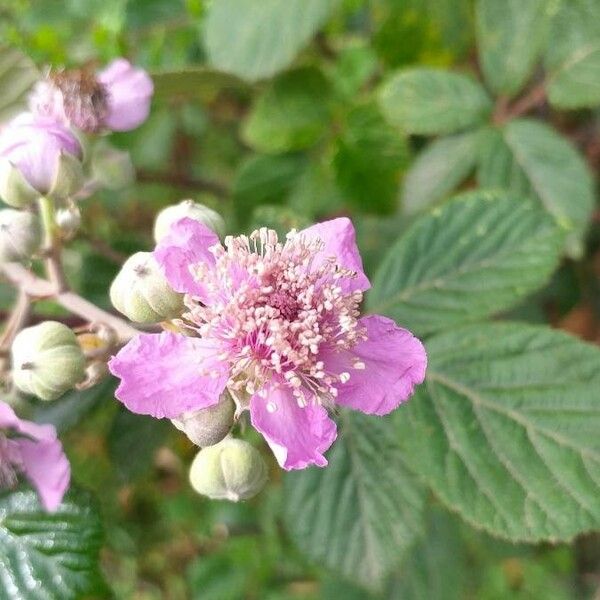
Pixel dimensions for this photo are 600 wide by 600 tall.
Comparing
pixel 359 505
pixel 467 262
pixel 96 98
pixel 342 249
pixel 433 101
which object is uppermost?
pixel 96 98

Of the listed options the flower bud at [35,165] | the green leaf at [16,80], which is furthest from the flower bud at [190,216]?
the green leaf at [16,80]

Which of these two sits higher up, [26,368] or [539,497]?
[26,368]

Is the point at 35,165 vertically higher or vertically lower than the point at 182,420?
higher

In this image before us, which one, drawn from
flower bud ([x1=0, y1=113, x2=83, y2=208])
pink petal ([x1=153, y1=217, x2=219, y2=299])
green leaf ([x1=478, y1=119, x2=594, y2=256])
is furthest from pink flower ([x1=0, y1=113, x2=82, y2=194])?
green leaf ([x1=478, y1=119, x2=594, y2=256])

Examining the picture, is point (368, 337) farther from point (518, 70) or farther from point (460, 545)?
point (460, 545)

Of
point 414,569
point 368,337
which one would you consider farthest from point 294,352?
point 414,569

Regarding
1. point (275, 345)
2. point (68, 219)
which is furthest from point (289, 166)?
point (275, 345)

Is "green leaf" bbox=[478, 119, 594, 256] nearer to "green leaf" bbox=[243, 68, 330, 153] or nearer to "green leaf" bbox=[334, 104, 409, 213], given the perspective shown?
"green leaf" bbox=[334, 104, 409, 213]

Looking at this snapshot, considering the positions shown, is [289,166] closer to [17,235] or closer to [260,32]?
[260,32]
